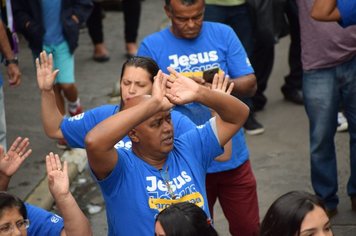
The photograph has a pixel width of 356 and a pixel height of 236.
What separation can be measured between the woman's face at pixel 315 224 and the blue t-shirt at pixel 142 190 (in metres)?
0.68

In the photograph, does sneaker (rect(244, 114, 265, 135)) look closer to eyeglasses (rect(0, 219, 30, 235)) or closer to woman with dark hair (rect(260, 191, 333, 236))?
eyeglasses (rect(0, 219, 30, 235))

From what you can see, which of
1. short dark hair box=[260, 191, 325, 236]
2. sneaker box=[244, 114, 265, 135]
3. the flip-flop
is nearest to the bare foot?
the flip-flop

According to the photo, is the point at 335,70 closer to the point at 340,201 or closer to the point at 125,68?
the point at 340,201

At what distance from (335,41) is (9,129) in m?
3.61

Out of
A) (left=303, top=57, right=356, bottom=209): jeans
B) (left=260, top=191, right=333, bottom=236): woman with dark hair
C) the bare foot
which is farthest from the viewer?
the bare foot

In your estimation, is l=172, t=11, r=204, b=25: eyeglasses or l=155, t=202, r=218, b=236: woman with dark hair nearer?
l=155, t=202, r=218, b=236: woman with dark hair

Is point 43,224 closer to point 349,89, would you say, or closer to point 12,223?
point 12,223

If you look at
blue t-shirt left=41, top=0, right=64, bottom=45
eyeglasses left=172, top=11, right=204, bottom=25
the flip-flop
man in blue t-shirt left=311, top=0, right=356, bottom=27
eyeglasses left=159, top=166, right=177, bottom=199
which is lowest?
the flip-flop

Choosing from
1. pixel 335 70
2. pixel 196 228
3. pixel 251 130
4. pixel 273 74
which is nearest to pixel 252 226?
pixel 335 70

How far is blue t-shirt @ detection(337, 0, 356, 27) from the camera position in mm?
5359

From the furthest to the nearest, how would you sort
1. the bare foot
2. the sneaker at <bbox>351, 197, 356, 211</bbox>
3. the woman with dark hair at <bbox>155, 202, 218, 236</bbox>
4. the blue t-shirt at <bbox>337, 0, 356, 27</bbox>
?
the bare foot → the sneaker at <bbox>351, 197, 356, 211</bbox> → the blue t-shirt at <bbox>337, 0, 356, 27</bbox> → the woman with dark hair at <bbox>155, 202, 218, 236</bbox>

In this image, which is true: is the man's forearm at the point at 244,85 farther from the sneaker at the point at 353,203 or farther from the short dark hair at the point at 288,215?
the short dark hair at the point at 288,215

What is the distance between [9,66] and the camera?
6773 millimetres

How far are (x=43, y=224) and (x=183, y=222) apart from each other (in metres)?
1.19
